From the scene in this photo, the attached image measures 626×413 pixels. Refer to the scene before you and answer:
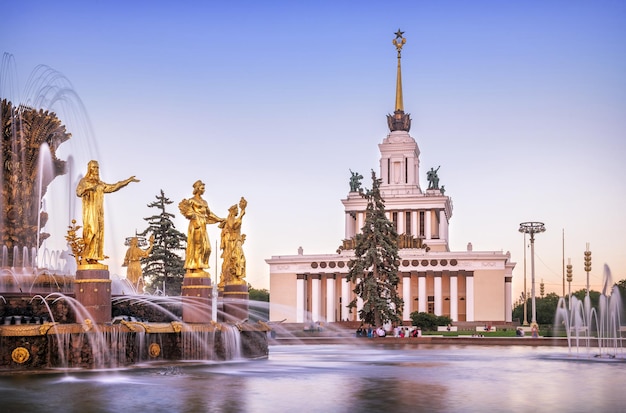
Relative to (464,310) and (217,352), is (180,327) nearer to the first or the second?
(217,352)

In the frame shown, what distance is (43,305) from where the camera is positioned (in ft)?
57.2

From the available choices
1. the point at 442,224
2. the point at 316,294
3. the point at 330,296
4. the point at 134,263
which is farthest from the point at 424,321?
the point at 442,224

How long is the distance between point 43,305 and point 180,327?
3.11m

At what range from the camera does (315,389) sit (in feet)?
44.3

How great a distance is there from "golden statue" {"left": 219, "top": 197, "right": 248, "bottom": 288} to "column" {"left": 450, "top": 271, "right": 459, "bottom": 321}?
59.1 metres

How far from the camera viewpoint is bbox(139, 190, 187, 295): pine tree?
54.2 metres

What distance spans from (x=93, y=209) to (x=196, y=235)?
3511 millimetres

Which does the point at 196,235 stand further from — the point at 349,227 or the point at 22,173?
the point at 349,227

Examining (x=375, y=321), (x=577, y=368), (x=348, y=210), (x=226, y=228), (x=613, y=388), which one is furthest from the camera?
(x=348, y=210)

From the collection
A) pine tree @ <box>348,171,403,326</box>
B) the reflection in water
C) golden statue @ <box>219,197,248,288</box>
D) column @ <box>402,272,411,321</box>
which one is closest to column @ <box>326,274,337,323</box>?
column @ <box>402,272,411,321</box>

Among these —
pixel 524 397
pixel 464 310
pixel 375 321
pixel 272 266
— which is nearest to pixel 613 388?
pixel 524 397

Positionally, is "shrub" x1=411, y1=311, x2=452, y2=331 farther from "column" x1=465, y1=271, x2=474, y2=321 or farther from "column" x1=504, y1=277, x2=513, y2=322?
"column" x1=504, y1=277, x2=513, y2=322

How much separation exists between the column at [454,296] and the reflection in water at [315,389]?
6224 cm

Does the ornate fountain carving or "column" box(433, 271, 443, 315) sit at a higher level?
the ornate fountain carving
